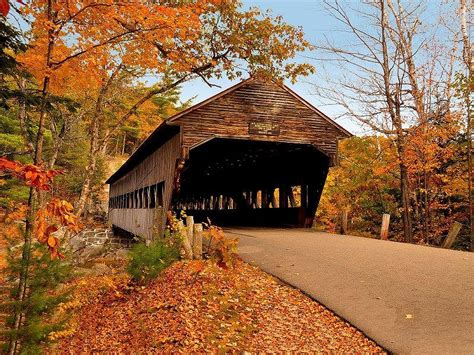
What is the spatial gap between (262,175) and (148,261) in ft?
45.7

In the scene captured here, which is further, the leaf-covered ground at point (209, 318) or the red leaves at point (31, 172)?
the leaf-covered ground at point (209, 318)

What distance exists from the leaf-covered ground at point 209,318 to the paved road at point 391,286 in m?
0.33

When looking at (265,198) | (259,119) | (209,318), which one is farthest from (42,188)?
(265,198)

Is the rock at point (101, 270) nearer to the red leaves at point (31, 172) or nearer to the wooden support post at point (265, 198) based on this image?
the red leaves at point (31, 172)

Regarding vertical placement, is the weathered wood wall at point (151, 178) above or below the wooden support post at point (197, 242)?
above

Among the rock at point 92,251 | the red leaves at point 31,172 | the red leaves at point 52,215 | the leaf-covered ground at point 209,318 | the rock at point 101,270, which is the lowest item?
the rock at point 92,251

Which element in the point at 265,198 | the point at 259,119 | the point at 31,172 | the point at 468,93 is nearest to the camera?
the point at 31,172

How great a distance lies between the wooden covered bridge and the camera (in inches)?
545

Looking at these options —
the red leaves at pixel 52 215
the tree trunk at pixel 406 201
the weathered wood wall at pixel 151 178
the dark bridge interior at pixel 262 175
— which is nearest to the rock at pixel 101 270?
the weathered wood wall at pixel 151 178

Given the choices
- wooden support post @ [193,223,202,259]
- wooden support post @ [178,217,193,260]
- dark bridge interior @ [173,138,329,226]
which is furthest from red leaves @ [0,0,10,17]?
dark bridge interior @ [173,138,329,226]

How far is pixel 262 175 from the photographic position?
72.3 feet

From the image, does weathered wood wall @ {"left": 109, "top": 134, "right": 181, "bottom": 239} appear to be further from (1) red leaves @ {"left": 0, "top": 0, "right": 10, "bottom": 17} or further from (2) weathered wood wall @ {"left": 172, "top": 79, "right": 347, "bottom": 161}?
(1) red leaves @ {"left": 0, "top": 0, "right": 10, "bottom": 17}

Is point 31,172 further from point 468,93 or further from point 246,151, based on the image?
point 468,93

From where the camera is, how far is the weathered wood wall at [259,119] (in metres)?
13.7
